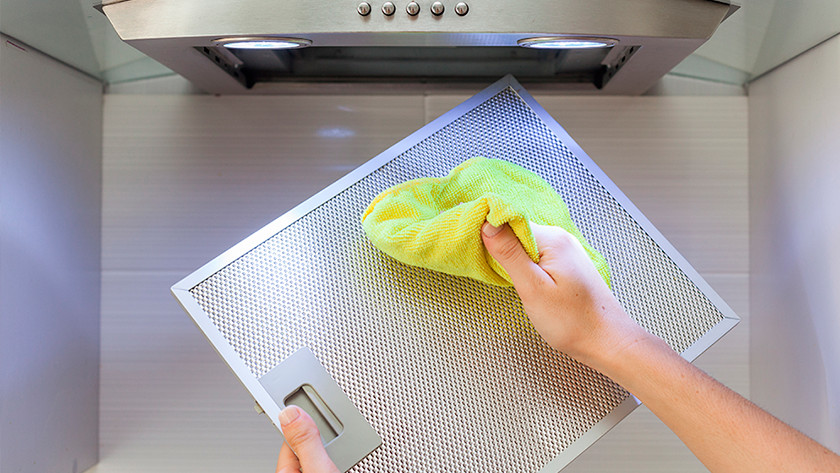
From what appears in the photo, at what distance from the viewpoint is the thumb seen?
1.47 ft

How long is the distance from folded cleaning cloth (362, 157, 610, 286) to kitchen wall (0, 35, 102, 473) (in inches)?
16.6

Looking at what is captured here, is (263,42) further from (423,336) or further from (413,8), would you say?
(423,336)

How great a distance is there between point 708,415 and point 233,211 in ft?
2.03

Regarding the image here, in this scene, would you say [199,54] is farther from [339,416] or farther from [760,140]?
[760,140]

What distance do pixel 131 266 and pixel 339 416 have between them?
0.46m

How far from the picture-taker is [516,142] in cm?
Answer: 61

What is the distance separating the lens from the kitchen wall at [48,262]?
0.63m

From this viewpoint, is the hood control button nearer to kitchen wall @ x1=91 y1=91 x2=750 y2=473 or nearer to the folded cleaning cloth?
the folded cleaning cloth

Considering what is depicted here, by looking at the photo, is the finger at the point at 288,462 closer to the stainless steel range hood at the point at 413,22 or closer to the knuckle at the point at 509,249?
the knuckle at the point at 509,249

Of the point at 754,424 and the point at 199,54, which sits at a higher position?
the point at 199,54

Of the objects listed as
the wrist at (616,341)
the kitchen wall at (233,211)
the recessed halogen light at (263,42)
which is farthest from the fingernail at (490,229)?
the kitchen wall at (233,211)

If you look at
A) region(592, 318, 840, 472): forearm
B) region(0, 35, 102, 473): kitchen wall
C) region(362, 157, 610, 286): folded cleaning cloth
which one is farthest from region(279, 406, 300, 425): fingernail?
region(0, 35, 102, 473): kitchen wall

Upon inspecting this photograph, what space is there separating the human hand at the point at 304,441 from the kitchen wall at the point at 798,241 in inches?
22.0

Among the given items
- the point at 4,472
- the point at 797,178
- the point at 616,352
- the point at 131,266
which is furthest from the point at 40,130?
the point at 797,178
